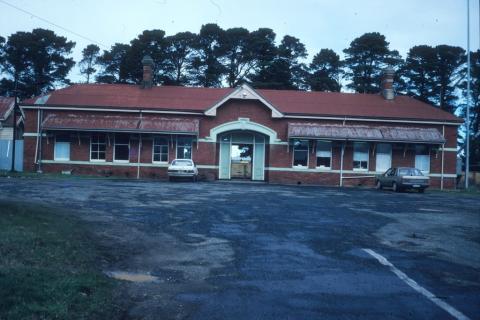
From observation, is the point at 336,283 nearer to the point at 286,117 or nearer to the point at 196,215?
the point at 196,215

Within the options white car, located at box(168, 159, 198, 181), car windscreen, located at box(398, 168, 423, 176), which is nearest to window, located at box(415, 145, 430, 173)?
car windscreen, located at box(398, 168, 423, 176)

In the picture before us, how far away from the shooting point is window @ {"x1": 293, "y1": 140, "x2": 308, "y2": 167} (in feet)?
107

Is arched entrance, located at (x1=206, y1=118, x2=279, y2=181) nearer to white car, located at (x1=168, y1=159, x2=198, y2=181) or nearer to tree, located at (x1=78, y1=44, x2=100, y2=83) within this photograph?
white car, located at (x1=168, y1=159, x2=198, y2=181)

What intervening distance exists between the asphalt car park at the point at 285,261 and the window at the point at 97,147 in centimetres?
1797

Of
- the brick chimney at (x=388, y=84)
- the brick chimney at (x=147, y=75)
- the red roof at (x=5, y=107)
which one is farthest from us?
the red roof at (x=5, y=107)

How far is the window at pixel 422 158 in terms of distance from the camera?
33.1 metres

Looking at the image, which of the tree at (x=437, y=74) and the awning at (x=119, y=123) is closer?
the awning at (x=119, y=123)

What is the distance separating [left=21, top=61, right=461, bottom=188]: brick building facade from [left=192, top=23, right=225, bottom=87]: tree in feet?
95.6

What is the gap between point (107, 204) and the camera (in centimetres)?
1434

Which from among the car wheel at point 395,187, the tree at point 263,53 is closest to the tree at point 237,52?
the tree at point 263,53

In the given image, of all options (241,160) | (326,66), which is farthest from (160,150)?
(326,66)

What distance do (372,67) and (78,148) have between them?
45.0 meters

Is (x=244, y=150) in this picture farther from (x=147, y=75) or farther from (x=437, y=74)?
(x=437, y=74)

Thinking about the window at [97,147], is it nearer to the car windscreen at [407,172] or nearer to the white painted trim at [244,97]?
the white painted trim at [244,97]
